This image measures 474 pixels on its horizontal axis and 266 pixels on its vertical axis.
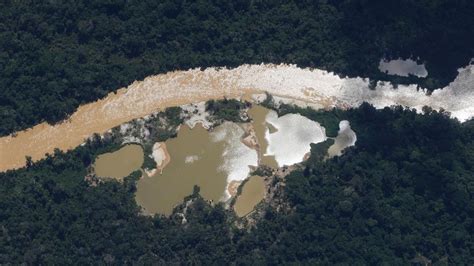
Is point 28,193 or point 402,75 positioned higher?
point 402,75

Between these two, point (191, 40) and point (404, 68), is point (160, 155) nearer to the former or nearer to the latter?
point (191, 40)

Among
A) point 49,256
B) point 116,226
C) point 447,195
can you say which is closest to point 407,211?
point 447,195

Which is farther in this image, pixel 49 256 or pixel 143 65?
pixel 143 65

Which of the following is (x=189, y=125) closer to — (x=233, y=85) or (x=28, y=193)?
(x=233, y=85)

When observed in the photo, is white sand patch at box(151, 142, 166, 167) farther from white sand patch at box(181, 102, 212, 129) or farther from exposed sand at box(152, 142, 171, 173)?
white sand patch at box(181, 102, 212, 129)

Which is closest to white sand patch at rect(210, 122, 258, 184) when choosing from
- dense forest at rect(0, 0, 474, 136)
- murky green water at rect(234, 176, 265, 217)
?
murky green water at rect(234, 176, 265, 217)
